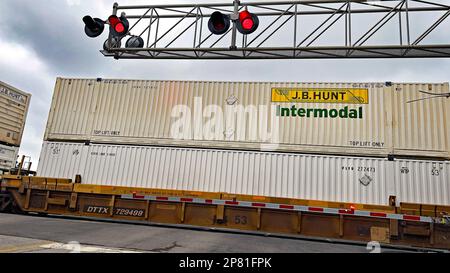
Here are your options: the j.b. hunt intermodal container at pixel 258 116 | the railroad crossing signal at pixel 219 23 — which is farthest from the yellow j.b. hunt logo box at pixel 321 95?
the railroad crossing signal at pixel 219 23

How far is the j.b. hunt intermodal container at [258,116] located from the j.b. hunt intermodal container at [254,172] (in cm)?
32

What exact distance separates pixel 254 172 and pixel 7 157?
10419 millimetres

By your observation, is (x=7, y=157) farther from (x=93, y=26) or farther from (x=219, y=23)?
(x=219, y=23)

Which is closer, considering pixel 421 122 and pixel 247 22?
pixel 247 22

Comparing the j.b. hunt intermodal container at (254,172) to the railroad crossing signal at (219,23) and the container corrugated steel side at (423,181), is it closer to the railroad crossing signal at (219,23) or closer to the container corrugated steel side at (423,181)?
the container corrugated steel side at (423,181)

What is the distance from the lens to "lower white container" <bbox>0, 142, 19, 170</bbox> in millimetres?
11992

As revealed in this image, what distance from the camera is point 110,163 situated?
1062 centimetres

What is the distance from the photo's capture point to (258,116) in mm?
10250

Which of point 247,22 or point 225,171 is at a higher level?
point 247,22

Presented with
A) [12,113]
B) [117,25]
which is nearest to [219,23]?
[117,25]

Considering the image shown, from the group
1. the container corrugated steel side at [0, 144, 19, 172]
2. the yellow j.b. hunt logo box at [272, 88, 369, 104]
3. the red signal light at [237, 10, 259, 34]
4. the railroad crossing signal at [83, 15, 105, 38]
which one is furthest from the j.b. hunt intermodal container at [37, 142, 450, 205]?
the railroad crossing signal at [83, 15, 105, 38]

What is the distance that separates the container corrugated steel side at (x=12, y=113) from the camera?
12047 millimetres

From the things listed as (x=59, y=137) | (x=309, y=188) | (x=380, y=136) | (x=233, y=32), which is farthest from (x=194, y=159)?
(x=380, y=136)
